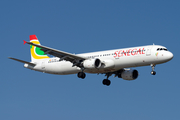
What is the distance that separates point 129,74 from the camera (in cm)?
6294

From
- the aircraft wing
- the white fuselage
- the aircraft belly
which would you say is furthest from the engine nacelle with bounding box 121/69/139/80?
the aircraft wing

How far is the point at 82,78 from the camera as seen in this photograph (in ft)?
196

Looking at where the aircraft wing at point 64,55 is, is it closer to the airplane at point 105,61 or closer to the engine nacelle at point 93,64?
the airplane at point 105,61

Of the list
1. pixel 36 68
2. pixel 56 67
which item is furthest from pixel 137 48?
pixel 36 68

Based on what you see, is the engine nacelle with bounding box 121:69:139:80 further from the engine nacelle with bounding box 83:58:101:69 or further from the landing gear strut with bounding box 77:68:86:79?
the landing gear strut with bounding box 77:68:86:79

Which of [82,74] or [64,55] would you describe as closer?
[64,55]

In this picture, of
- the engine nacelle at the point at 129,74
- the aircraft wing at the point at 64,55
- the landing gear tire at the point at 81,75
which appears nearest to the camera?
the aircraft wing at the point at 64,55

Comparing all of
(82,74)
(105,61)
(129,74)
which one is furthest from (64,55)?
(129,74)

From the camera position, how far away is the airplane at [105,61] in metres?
55.5

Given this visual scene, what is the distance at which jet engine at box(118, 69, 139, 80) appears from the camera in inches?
2478

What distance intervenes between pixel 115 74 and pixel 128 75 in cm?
255

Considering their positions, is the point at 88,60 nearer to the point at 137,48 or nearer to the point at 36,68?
the point at 137,48

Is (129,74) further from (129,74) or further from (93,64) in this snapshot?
(93,64)

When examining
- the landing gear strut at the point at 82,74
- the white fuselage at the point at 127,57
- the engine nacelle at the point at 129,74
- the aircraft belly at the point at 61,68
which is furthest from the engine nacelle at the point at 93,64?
the engine nacelle at the point at 129,74
